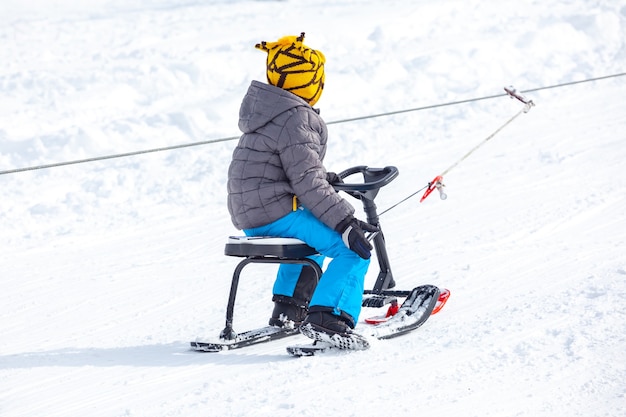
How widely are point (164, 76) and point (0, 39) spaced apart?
17.3 feet

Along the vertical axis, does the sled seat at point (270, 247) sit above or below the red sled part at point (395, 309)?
above

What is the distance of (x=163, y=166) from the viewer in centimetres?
827

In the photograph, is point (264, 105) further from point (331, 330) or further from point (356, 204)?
point (356, 204)

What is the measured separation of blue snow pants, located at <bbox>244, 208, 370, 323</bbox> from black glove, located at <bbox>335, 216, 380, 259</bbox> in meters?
0.08

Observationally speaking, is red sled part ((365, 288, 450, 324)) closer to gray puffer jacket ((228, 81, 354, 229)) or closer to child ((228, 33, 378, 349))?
child ((228, 33, 378, 349))

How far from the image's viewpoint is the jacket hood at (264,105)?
3.59 m

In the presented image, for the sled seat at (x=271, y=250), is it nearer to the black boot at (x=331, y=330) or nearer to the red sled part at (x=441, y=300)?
the black boot at (x=331, y=330)

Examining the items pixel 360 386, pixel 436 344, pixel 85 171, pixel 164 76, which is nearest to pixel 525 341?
pixel 436 344

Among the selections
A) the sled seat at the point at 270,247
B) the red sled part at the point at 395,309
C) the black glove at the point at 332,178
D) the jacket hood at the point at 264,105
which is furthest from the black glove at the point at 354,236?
the red sled part at the point at 395,309

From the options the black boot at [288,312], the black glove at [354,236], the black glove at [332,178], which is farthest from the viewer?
the black boot at [288,312]

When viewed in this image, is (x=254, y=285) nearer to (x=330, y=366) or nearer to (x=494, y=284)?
(x=494, y=284)

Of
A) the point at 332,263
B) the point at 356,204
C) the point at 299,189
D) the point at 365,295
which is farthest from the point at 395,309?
the point at 356,204

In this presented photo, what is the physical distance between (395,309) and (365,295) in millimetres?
186

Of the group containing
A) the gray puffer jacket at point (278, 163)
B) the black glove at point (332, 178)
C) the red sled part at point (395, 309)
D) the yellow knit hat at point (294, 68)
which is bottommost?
the red sled part at point (395, 309)
